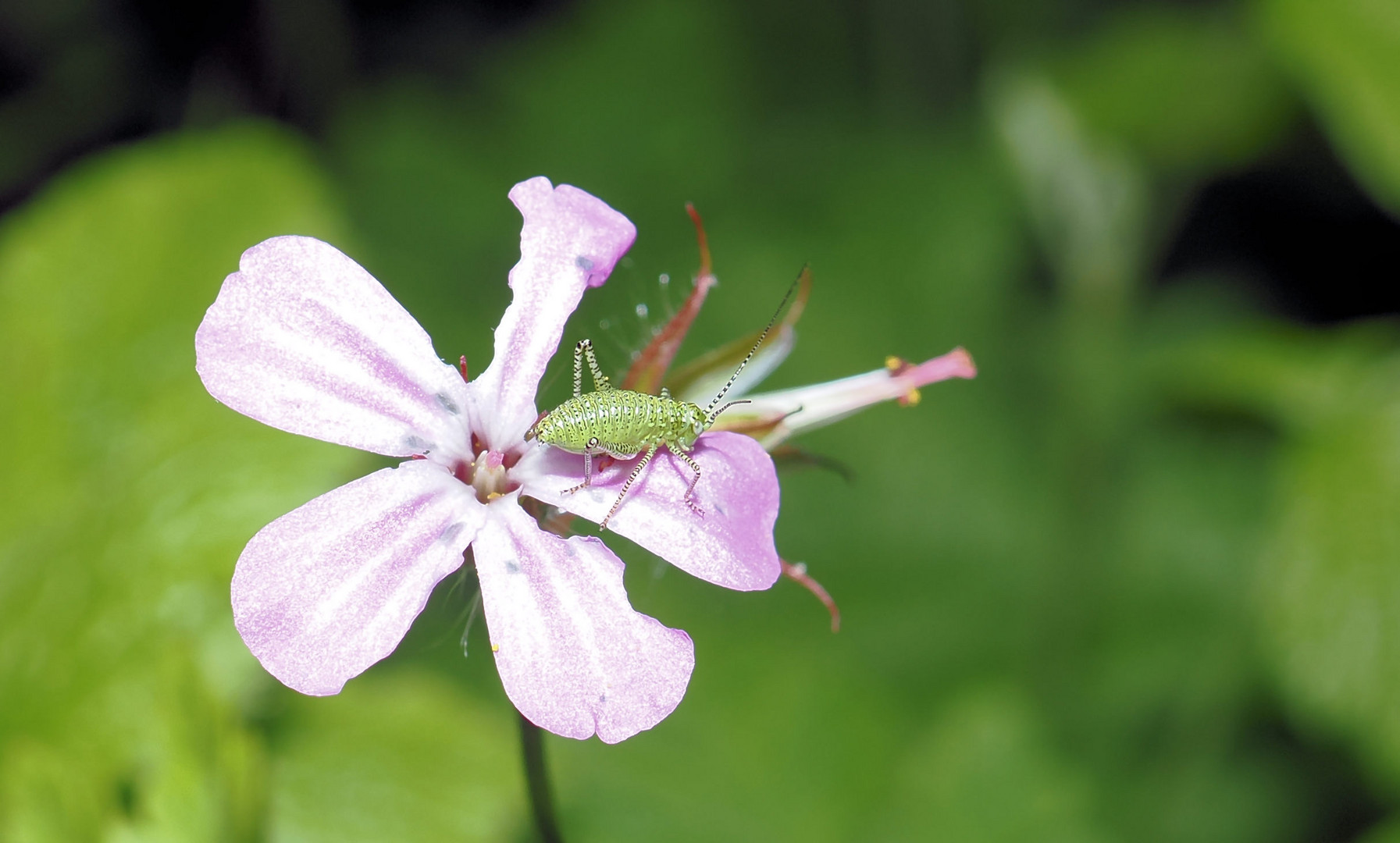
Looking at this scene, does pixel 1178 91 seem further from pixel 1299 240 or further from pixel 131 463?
pixel 131 463

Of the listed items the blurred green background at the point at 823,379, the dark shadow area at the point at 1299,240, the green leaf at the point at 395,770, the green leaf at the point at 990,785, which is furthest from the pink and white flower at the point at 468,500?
the dark shadow area at the point at 1299,240

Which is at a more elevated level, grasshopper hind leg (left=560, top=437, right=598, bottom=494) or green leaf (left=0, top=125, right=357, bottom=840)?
grasshopper hind leg (left=560, top=437, right=598, bottom=494)

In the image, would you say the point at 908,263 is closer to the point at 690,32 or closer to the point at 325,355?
the point at 690,32

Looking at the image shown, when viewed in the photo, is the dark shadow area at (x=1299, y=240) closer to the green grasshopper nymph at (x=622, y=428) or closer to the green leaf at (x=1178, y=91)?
the green leaf at (x=1178, y=91)

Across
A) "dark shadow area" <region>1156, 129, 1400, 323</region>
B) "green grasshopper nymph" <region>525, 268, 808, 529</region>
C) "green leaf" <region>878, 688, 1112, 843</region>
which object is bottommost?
"green leaf" <region>878, 688, 1112, 843</region>

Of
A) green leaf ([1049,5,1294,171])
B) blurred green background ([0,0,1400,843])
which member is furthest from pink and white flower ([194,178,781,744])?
green leaf ([1049,5,1294,171])

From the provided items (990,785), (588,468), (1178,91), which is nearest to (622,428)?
(588,468)

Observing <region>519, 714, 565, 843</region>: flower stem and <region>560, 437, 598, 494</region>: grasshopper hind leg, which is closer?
<region>560, 437, 598, 494</region>: grasshopper hind leg

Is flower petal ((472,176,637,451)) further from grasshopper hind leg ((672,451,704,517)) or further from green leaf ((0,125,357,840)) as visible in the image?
green leaf ((0,125,357,840))
